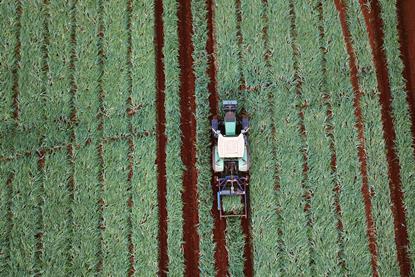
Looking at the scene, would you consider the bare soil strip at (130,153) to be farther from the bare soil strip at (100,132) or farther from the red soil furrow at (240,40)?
the red soil furrow at (240,40)

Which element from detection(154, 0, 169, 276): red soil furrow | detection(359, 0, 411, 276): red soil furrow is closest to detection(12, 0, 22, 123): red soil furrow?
detection(154, 0, 169, 276): red soil furrow

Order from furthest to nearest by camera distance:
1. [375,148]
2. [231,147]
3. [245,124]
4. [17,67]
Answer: [17,67]
[375,148]
[245,124]
[231,147]

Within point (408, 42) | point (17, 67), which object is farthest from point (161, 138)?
point (408, 42)

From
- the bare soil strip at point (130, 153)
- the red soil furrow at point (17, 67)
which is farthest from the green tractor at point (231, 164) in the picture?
the red soil furrow at point (17, 67)

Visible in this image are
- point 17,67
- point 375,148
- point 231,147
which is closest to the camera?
point 231,147

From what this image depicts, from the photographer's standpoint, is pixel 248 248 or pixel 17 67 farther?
pixel 17 67

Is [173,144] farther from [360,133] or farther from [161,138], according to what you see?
[360,133]
